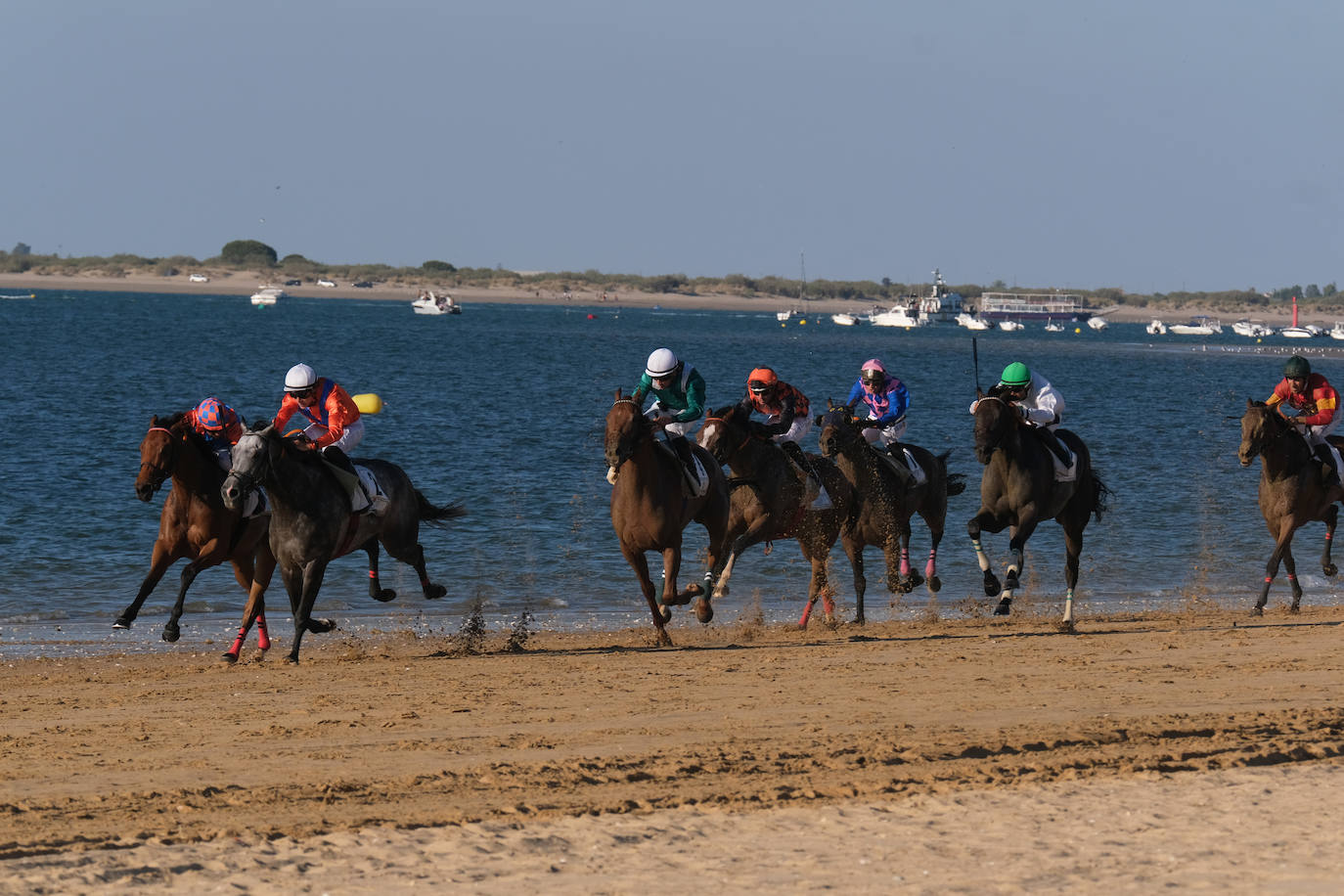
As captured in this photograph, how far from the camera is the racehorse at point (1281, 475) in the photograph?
17.1 m

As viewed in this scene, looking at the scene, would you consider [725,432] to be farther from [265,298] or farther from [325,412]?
[265,298]

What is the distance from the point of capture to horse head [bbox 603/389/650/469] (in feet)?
45.4

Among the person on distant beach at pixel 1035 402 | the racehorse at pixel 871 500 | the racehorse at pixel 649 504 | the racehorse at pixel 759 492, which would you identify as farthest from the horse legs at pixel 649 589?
the person on distant beach at pixel 1035 402

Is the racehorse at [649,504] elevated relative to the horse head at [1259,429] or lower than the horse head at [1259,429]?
lower

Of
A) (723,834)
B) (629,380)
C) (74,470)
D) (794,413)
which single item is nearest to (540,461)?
(74,470)

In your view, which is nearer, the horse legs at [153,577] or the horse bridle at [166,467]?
the horse bridle at [166,467]

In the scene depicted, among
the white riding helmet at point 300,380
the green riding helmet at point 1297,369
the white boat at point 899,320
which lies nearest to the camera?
the white riding helmet at point 300,380

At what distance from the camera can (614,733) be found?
1044 cm

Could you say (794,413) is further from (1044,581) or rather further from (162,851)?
(162,851)

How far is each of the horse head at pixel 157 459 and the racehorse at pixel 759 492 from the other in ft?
15.1

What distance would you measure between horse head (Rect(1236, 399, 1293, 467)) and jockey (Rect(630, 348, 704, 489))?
5.82m

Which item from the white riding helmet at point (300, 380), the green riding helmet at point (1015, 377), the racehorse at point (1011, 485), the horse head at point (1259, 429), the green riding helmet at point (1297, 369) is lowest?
the racehorse at point (1011, 485)

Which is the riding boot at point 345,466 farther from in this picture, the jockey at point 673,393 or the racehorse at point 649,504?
the jockey at point 673,393

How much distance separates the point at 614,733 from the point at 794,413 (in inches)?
255
